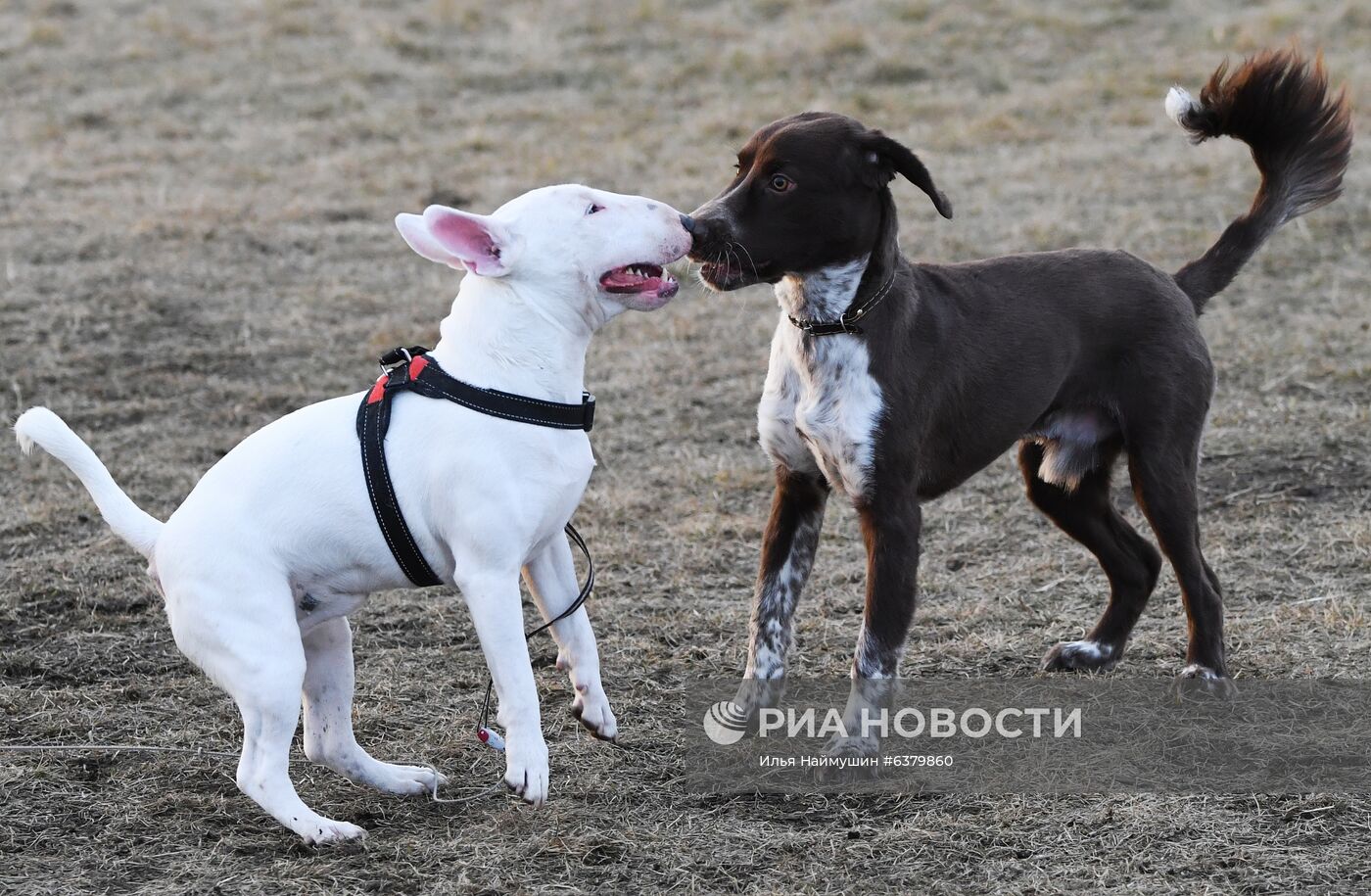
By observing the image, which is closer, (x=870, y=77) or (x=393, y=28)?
(x=870, y=77)

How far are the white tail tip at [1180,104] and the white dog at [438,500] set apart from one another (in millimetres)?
1787

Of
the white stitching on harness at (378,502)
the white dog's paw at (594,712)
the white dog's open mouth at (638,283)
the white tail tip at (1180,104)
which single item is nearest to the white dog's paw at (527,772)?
the white dog's paw at (594,712)

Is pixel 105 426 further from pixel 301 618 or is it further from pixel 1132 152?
pixel 1132 152

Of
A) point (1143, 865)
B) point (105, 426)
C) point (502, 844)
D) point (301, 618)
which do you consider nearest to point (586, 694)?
point (502, 844)

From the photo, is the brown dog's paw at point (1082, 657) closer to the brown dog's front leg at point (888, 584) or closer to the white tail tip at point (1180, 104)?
the brown dog's front leg at point (888, 584)

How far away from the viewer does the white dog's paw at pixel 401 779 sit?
4.04 meters

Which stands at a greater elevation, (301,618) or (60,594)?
(301,618)

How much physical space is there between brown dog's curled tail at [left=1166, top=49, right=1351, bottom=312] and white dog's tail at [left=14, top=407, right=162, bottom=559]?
3.04 meters

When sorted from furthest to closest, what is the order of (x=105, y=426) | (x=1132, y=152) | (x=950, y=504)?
(x=1132, y=152) → (x=105, y=426) → (x=950, y=504)

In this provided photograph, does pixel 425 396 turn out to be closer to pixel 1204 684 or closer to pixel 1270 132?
pixel 1204 684

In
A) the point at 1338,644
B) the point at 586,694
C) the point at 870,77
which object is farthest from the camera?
the point at 870,77

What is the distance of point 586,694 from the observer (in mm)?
3977

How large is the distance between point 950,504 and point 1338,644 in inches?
69.0

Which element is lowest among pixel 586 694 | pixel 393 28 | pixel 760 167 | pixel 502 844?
pixel 502 844
